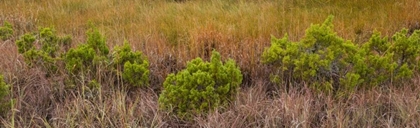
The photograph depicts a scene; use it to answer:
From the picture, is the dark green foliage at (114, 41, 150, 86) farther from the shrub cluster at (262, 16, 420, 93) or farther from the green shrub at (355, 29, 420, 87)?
the green shrub at (355, 29, 420, 87)

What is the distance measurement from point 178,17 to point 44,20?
6.02ft

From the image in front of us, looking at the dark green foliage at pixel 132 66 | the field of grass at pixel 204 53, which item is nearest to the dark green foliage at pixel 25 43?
the field of grass at pixel 204 53

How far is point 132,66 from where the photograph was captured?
390 centimetres

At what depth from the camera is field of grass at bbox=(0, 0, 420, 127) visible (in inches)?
133

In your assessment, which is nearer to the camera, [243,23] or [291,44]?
[291,44]

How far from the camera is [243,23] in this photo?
546 cm

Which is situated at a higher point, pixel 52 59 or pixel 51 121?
pixel 52 59

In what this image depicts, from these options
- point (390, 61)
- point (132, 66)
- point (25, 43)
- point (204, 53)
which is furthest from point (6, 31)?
point (390, 61)

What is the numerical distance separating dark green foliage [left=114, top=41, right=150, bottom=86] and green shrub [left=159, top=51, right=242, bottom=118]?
0.39m

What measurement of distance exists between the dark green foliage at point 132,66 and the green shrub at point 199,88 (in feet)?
1.26

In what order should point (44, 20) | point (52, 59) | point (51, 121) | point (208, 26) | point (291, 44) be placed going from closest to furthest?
point (51, 121) < point (291, 44) < point (52, 59) < point (208, 26) < point (44, 20)

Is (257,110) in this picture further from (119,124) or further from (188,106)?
(119,124)

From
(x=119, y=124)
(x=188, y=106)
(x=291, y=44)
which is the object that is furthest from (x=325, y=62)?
(x=119, y=124)

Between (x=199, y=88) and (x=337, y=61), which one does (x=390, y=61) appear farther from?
(x=199, y=88)
